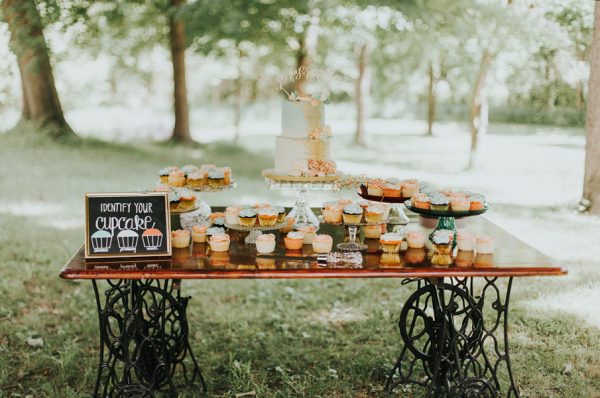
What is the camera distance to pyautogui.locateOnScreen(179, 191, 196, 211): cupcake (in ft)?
11.7

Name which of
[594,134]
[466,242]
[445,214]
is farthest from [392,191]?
[594,134]

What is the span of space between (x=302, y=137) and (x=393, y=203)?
2.35ft

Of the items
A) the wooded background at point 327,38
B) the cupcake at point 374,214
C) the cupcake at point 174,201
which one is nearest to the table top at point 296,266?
the cupcake at point 374,214

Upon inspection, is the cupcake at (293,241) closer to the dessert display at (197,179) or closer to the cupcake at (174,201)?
the cupcake at (174,201)

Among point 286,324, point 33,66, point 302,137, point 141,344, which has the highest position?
point 33,66

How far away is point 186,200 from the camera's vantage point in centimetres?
359

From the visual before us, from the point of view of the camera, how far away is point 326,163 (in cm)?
387

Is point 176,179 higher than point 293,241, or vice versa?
point 176,179

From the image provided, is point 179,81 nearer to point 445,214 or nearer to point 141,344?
point 141,344

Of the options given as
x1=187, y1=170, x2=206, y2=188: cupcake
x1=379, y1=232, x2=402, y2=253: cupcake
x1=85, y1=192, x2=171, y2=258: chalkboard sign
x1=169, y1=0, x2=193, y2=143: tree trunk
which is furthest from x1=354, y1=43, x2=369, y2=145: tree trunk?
x1=85, y1=192, x2=171, y2=258: chalkboard sign

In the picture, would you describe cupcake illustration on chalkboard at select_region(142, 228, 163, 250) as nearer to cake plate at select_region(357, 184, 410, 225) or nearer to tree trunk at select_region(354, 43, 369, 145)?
cake plate at select_region(357, 184, 410, 225)

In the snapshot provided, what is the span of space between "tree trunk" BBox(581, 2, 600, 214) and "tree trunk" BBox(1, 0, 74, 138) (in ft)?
32.4

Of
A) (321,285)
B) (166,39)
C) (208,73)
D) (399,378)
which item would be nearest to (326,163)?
(399,378)

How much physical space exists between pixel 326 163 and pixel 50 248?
A: 4.32 m
